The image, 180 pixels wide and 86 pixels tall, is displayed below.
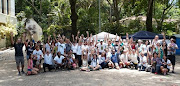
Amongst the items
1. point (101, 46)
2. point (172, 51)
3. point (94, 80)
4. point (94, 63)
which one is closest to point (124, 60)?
point (101, 46)

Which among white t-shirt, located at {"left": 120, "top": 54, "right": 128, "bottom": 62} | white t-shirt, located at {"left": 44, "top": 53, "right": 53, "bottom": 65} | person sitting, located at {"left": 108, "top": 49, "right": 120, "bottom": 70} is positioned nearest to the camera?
white t-shirt, located at {"left": 44, "top": 53, "right": 53, "bottom": 65}

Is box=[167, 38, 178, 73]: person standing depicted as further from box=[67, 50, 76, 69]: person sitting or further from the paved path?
box=[67, 50, 76, 69]: person sitting

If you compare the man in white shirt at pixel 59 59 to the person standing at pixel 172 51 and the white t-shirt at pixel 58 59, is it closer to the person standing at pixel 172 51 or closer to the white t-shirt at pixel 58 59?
the white t-shirt at pixel 58 59

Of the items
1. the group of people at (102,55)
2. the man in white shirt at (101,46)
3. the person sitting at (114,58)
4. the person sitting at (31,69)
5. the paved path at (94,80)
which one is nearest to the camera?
the paved path at (94,80)

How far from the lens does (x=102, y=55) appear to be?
1198 cm

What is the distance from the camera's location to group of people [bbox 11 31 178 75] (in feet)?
35.6

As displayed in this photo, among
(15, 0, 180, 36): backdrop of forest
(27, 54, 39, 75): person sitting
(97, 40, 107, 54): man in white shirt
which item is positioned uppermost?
(15, 0, 180, 36): backdrop of forest

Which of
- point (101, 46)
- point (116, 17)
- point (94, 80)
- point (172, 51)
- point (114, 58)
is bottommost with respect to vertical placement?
point (94, 80)

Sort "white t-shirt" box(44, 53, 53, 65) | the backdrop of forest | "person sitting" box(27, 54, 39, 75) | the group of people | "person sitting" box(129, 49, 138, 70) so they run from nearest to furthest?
"person sitting" box(27, 54, 39, 75) < the group of people < "white t-shirt" box(44, 53, 53, 65) < "person sitting" box(129, 49, 138, 70) < the backdrop of forest

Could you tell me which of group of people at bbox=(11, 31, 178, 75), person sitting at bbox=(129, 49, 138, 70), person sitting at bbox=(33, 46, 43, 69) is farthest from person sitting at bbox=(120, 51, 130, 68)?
person sitting at bbox=(33, 46, 43, 69)

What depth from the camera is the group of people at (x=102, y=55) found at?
10.8 m

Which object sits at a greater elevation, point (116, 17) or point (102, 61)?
point (116, 17)

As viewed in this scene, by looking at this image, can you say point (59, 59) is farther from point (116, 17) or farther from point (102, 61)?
point (116, 17)

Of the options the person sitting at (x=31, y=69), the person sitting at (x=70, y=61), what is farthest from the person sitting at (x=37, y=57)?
the person sitting at (x=70, y=61)
